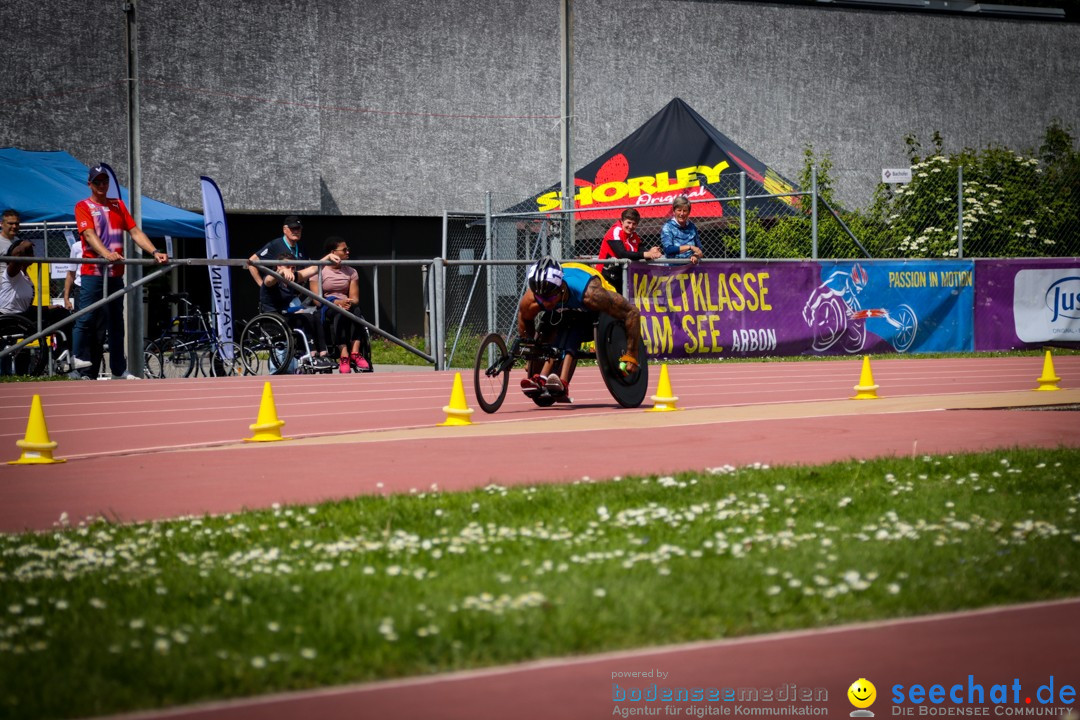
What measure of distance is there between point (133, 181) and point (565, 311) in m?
8.54

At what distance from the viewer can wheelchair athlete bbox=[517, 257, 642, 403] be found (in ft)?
39.6

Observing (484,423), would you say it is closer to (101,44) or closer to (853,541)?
(853,541)

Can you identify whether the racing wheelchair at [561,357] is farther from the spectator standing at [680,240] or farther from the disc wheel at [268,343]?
the spectator standing at [680,240]

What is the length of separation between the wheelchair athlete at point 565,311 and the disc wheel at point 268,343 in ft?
18.8

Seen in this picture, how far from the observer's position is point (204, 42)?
31.8m

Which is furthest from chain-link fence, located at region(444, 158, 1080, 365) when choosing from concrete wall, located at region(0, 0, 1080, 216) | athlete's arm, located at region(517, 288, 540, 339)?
athlete's arm, located at region(517, 288, 540, 339)

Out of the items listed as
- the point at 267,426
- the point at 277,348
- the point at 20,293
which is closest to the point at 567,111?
the point at 277,348

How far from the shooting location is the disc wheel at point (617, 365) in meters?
12.4

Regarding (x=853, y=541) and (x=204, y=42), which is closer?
(x=853, y=541)

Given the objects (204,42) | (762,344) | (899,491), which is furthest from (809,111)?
(899,491)

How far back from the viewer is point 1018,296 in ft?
73.2

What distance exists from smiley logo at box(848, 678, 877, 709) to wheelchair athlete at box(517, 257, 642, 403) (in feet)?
26.2

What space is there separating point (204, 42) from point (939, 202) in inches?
655

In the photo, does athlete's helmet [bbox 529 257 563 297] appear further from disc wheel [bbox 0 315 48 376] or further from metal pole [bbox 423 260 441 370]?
disc wheel [bbox 0 315 48 376]
